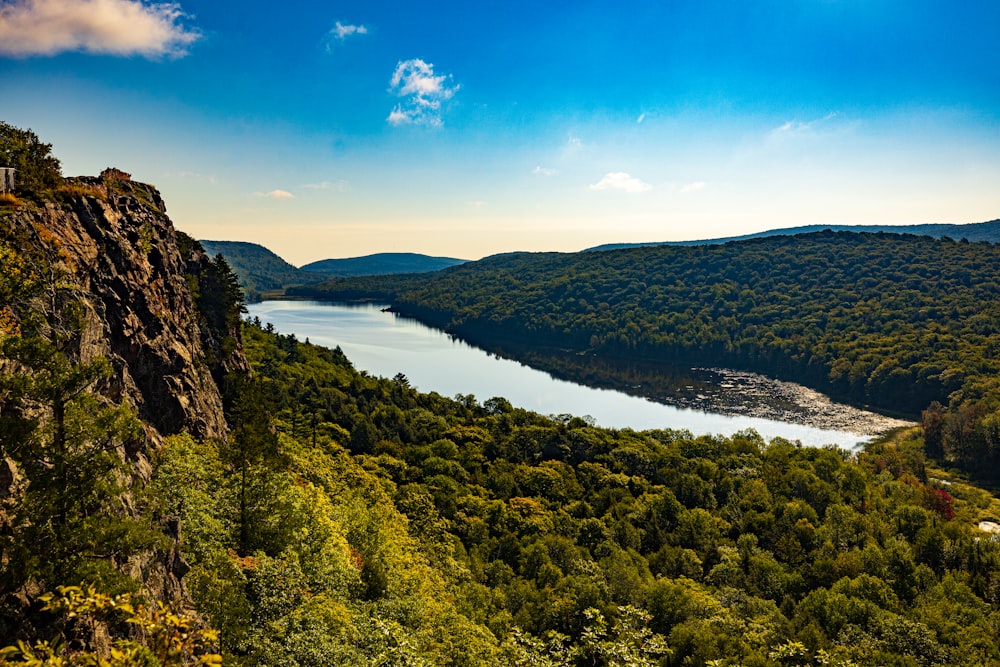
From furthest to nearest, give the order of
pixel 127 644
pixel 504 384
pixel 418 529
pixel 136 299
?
pixel 504 384, pixel 418 529, pixel 136 299, pixel 127 644

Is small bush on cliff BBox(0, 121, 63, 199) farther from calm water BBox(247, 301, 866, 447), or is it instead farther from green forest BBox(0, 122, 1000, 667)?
calm water BBox(247, 301, 866, 447)

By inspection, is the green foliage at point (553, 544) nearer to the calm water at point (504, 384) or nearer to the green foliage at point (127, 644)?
the green foliage at point (127, 644)

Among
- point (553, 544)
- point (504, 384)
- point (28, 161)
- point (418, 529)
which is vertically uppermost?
point (28, 161)

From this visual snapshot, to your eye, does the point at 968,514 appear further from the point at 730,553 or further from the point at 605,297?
the point at 605,297

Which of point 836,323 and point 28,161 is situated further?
point 836,323

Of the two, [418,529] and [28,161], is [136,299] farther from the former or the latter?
[418,529]

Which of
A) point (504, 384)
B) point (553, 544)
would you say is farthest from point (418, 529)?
point (504, 384)

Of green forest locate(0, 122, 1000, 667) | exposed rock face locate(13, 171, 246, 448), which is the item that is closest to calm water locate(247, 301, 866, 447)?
green forest locate(0, 122, 1000, 667)

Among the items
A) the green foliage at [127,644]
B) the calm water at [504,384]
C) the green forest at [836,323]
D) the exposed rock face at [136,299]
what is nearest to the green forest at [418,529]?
the green foliage at [127,644]
